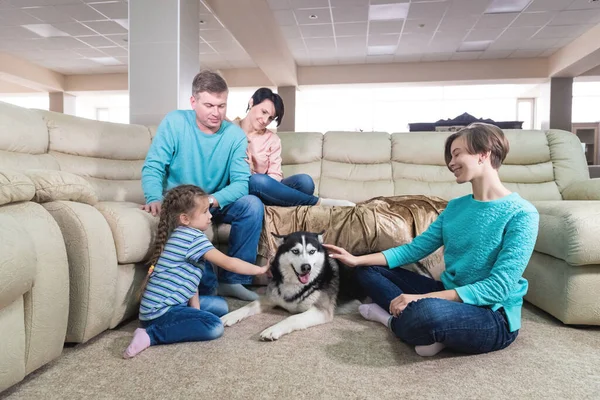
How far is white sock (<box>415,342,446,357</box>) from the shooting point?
144 centimetres

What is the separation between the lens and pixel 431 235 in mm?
1690

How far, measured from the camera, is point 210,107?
2018 millimetres

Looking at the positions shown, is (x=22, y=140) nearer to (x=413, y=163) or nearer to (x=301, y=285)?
(x=301, y=285)

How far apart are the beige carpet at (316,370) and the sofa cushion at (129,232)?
1.10 ft

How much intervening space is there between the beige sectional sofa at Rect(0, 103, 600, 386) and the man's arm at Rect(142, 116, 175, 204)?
17cm

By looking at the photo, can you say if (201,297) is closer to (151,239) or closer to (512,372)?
(151,239)

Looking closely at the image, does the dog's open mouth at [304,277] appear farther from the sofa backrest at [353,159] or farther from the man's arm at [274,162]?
the sofa backrest at [353,159]

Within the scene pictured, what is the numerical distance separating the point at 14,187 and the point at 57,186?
22 cm

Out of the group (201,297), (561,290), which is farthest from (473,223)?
(201,297)

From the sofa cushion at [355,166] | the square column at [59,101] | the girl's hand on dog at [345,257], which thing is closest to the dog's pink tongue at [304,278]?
the girl's hand on dog at [345,257]

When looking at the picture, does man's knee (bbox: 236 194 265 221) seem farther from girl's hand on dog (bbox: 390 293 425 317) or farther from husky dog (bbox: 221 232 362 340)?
girl's hand on dog (bbox: 390 293 425 317)

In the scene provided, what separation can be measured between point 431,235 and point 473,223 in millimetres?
229

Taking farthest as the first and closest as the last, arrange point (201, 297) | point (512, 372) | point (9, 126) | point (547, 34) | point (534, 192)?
point (547, 34), point (534, 192), point (9, 126), point (201, 297), point (512, 372)

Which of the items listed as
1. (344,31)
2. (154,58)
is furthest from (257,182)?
(344,31)
